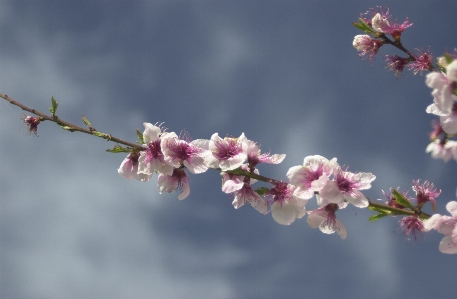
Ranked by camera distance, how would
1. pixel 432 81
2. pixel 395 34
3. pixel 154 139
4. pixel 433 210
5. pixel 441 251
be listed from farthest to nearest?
pixel 395 34 < pixel 154 139 < pixel 433 210 < pixel 441 251 < pixel 432 81

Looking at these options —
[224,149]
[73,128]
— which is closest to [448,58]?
[224,149]

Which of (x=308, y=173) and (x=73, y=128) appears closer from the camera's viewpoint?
(x=308, y=173)

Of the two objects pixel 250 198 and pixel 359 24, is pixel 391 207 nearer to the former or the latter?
pixel 250 198

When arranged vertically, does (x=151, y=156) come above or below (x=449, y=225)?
above

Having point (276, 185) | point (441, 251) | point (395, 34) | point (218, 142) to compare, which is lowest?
point (441, 251)

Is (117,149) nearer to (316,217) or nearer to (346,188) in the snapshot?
(316,217)

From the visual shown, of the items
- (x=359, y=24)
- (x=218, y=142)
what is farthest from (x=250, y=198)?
(x=359, y=24)
